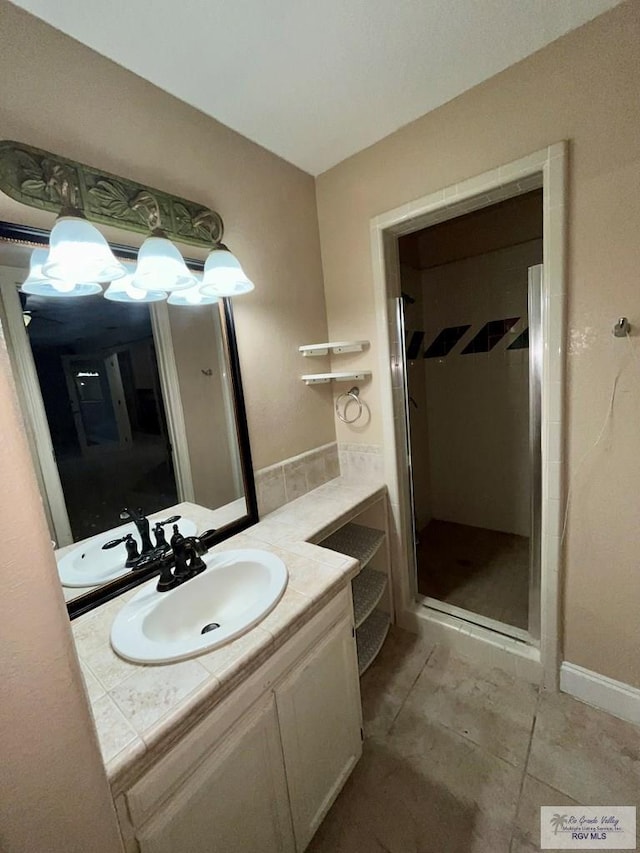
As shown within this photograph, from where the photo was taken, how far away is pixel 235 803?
2.63ft

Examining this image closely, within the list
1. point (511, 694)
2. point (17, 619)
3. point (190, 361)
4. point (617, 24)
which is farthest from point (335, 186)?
point (511, 694)

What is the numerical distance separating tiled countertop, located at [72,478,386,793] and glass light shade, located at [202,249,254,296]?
996mm

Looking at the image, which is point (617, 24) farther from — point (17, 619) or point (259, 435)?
point (17, 619)

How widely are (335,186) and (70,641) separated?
2.03 metres

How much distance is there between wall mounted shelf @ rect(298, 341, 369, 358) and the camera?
1.69m

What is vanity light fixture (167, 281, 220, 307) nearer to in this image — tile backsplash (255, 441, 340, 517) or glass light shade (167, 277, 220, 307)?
glass light shade (167, 277, 220, 307)

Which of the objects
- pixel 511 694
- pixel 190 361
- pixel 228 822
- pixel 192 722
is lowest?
pixel 511 694

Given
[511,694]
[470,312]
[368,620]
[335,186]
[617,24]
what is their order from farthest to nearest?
[470,312], [368,620], [335,186], [511,694], [617,24]

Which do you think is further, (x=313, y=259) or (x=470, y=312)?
(x=470, y=312)

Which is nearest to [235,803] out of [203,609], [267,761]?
[267,761]

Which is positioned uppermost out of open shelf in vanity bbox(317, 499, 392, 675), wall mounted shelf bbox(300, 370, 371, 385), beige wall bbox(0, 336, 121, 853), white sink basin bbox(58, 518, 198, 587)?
wall mounted shelf bbox(300, 370, 371, 385)

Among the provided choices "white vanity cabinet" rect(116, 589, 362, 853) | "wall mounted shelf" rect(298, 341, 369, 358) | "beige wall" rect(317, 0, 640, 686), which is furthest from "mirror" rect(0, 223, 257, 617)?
"beige wall" rect(317, 0, 640, 686)

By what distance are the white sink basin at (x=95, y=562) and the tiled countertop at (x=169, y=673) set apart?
9 cm

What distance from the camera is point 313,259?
1824mm
